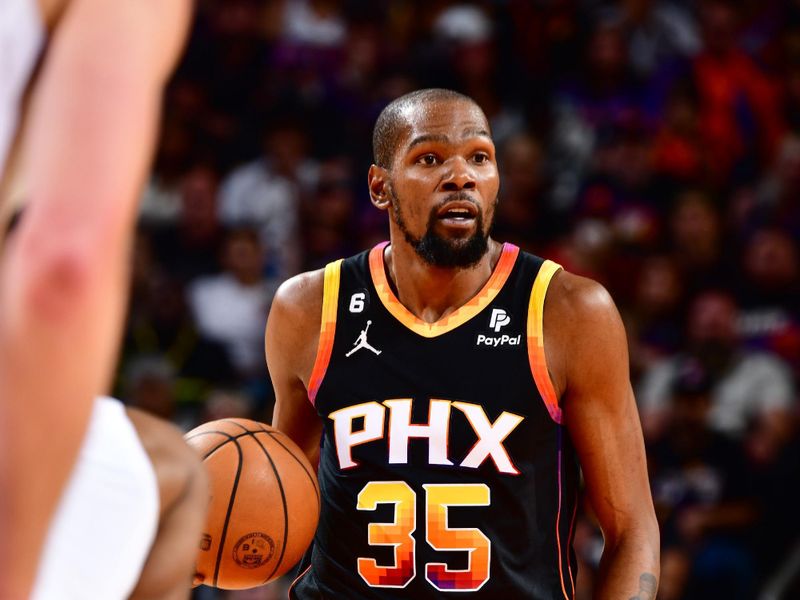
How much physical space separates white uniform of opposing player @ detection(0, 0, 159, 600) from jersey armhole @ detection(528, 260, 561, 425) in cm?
176

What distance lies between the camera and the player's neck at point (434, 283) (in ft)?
11.3

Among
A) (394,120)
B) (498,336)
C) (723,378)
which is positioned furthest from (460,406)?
(723,378)

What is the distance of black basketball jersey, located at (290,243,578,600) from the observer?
319 cm

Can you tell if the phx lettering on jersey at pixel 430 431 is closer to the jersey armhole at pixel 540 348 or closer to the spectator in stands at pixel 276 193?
the jersey armhole at pixel 540 348

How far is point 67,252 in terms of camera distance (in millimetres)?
935

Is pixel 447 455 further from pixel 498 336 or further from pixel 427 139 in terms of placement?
pixel 427 139

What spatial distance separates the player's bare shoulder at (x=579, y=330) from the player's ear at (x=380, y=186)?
62 cm

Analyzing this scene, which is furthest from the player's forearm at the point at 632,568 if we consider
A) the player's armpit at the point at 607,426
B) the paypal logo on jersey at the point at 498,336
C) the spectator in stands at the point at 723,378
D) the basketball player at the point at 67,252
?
the spectator in stands at the point at 723,378

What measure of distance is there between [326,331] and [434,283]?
0.34 metres

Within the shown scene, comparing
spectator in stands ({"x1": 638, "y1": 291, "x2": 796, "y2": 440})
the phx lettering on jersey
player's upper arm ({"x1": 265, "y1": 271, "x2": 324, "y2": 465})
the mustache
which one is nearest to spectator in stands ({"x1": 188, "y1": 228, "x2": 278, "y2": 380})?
spectator in stands ({"x1": 638, "y1": 291, "x2": 796, "y2": 440})

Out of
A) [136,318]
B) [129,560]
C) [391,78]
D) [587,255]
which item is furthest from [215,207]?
[129,560]

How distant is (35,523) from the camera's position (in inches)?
38.6

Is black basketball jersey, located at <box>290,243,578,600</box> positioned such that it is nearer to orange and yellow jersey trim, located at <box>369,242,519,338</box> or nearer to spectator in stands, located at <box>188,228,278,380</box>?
orange and yellow jersey trim, located at <box>369,242,519,338</box>

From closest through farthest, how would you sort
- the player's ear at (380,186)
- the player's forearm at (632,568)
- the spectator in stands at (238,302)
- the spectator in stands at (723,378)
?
1. the player's forearm at (632,568)
2. the player's ear at (380,186)
3. the spectator in stands at (723,378)
4. the spectator in stands at (238,302)
